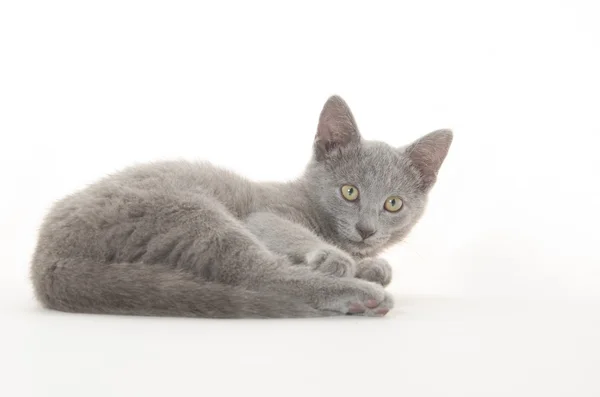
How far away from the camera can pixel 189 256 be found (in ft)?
6.39

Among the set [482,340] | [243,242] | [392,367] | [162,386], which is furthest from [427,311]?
[162,386]

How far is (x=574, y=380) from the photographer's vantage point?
1.36 meters

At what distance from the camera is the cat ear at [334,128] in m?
2.66

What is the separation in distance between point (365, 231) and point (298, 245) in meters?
0.40

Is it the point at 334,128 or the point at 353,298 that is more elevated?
the point at 334,128

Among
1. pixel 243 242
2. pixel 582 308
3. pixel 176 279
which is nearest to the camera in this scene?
pixel 176 279

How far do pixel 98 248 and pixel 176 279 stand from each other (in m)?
0.29

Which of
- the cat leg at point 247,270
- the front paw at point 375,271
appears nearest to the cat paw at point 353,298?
the cat leg at point 247,270

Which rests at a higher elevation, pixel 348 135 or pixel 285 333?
pixel 348 135

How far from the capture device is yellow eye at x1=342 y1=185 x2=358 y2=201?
2578 mm

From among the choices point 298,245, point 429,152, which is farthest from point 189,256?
point 429,152

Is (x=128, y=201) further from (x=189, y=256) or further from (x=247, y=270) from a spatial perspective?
(x=247, y=270)

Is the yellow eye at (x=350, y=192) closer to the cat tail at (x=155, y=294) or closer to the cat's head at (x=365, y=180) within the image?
the cat's head at (x=365, y=180)

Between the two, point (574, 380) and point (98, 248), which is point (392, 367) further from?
point (98, 248)
